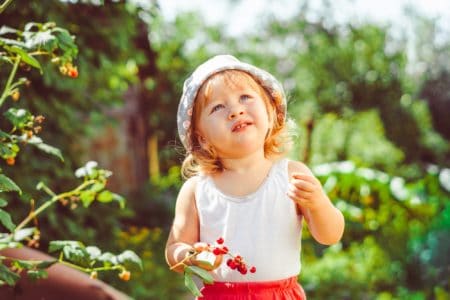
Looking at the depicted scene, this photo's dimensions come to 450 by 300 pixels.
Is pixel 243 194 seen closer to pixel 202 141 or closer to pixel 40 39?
pixel 202 141

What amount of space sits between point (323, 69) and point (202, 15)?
264cm

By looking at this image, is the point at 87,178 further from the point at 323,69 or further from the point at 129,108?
the point at 323,69

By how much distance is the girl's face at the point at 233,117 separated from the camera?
2.11 metres

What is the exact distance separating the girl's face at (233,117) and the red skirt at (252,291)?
35 centimetres

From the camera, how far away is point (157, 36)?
13695 mm

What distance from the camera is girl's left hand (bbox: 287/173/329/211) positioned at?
6.65 feet

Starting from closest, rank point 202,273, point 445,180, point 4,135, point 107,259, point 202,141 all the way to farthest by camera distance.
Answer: point 202,273, point 4,135, point 202,141, point 107,259, point 445,180

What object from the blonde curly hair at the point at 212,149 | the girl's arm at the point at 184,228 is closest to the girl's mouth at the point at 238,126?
the blonde curly hair at the point at 212,149

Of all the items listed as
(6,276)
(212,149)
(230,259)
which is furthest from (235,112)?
(6,276)

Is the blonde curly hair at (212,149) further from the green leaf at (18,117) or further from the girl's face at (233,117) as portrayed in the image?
the green leaf at (18,117)

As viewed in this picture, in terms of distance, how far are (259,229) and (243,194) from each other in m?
0.11

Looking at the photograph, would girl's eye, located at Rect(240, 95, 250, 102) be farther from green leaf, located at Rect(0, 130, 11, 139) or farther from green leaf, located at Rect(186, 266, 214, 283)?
green leaf, located at Rect(0, 130, 11, 139)

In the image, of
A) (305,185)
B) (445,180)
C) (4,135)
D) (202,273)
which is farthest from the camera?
(445,180)

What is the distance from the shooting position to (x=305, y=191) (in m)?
2.03
